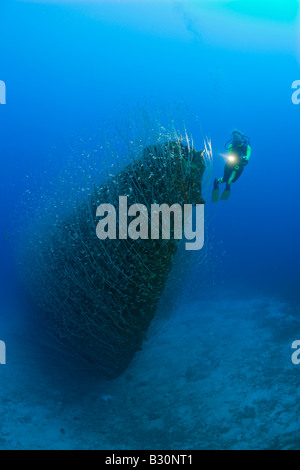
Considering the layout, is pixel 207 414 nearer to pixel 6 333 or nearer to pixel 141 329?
pixel 141 329

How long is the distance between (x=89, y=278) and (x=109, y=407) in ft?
6.42

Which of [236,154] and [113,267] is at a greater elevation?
[236,154]

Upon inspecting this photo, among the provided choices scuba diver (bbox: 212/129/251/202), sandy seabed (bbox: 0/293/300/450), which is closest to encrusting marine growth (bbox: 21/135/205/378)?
sandy seabed (bbox: 0/293/300/450)

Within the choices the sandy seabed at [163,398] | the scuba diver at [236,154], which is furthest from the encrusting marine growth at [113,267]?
the scuba diver at [236,154]

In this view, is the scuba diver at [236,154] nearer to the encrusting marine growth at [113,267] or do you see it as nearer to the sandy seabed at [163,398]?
the encrusting marine growth at [113,267]

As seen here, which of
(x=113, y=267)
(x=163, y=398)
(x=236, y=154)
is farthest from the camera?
(x=236, y=154)

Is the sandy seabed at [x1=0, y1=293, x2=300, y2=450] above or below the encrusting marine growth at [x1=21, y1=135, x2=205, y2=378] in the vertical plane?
below

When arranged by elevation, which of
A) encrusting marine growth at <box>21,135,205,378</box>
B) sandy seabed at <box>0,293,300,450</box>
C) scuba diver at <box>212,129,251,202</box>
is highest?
scuba diver at <box>212,129,251,202</box>

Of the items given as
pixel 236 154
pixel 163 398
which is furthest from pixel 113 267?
pixel 236 154

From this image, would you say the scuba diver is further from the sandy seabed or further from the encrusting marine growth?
the sandy seabed

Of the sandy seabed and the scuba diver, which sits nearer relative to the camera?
the sandy seabed

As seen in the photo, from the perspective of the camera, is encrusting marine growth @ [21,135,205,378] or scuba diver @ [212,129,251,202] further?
scuba diver @ [212,129,251,202]

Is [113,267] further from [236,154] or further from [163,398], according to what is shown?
[236,154]

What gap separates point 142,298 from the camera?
358 cm
